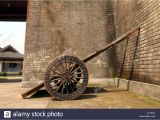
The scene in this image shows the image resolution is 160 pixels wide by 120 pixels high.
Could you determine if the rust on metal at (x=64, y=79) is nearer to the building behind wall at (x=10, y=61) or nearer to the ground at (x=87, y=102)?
the ground at (x=87, y=102)

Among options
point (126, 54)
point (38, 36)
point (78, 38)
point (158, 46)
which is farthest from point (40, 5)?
point (158, 46)

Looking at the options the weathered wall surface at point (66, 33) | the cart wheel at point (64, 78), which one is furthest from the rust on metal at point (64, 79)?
the weathered wall surface at point (66, 33)

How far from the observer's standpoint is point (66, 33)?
1216cm

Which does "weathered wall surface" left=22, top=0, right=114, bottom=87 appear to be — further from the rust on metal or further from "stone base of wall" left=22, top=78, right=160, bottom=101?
the rust on metal

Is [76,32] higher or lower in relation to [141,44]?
higher

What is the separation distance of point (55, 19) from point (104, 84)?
16.3 ft

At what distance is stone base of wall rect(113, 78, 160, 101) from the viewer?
6348 mm

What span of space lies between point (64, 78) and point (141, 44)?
355 cm

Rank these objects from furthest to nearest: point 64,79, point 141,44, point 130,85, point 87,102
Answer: point 130,85 → point 141,44 → point 64,79 → point 87,102

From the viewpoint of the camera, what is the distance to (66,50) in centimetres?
1188

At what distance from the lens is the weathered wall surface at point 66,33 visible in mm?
11664

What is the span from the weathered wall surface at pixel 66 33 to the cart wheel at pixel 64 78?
15.1ft

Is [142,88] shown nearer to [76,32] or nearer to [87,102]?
[87,102]

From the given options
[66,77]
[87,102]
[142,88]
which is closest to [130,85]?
[142,88]
